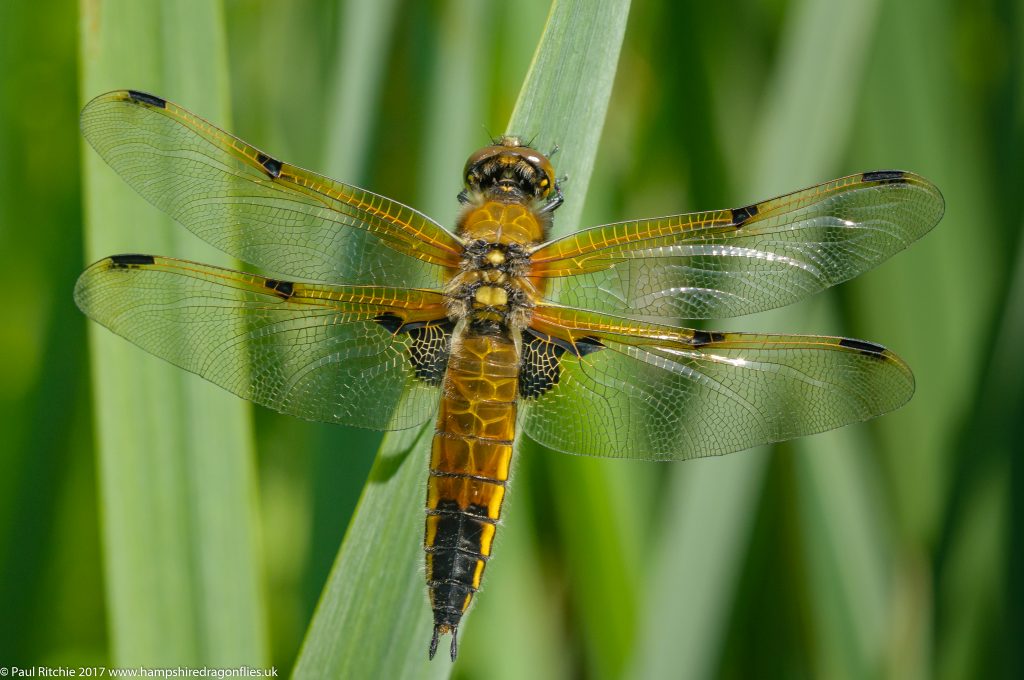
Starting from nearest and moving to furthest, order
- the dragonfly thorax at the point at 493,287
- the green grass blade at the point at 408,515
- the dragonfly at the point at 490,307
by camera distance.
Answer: the green grass blade at the point at 408,515, the dragonfly at the point at 490,307, the dragonfly thorax at the point at 493,287

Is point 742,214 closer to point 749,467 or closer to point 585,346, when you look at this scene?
point 585,346

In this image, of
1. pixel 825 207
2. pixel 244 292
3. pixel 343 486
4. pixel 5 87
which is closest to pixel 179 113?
pixel 244 292

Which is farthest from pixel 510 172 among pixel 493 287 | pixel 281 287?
pixel 281 287

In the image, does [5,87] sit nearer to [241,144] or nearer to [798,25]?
[241,144]

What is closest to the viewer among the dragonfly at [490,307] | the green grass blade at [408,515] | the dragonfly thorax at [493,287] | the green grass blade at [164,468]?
the green grass blade at [408,515]

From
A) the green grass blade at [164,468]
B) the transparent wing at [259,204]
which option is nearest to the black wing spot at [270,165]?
the transparent wing at [259,204]

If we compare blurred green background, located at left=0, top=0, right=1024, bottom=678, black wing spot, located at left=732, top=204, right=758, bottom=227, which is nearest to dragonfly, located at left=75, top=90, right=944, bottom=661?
black wing spot, located at left=732, top=204, right=758, bottom=227

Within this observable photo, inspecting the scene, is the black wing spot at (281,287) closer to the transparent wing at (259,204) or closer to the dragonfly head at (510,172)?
the transparent wing at (259,204)
